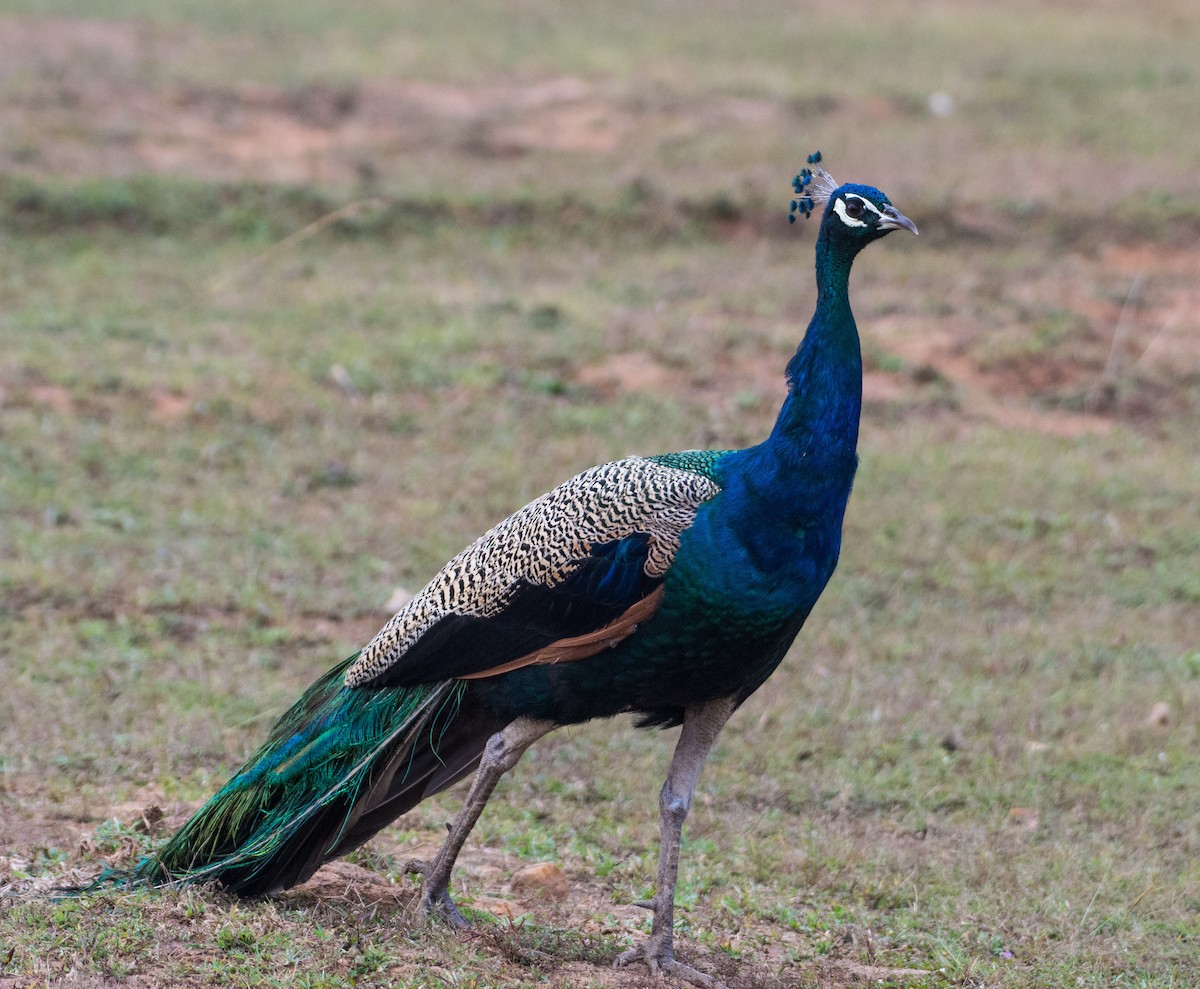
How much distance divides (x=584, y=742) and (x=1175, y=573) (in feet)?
11.2

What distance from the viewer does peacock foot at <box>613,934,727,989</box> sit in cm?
402

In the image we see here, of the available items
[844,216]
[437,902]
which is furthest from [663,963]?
[844,216]

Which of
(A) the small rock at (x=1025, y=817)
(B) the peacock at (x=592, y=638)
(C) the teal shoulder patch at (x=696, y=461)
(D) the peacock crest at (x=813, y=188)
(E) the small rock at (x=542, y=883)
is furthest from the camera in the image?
(A) the small rock at (x=1025, y=817)

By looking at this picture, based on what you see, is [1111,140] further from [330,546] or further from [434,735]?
[434,735]

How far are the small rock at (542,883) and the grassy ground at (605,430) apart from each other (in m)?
0.04

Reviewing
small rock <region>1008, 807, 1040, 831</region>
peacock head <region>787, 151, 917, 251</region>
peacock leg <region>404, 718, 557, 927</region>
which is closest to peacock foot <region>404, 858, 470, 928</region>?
peacock leg <region>404, 718, 557, 927</region>

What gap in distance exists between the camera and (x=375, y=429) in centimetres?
895

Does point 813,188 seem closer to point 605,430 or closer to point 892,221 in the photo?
point 892,221

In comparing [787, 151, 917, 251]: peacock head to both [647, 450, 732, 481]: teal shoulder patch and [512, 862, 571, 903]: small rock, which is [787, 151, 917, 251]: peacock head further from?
[512, 862, 571, 903]: small rock

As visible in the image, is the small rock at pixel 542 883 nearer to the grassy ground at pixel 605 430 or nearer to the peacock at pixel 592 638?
the grassy ground at pixel 605 430

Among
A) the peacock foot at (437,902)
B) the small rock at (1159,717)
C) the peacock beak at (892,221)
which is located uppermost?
the peacock beak at (892,221)

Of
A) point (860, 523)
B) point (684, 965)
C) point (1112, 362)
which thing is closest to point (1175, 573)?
point (860, 523)

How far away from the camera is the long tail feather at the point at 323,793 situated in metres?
4.24

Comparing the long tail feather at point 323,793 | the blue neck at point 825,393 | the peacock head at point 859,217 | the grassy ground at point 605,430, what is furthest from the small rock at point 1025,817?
the peacock head at point 859,217
